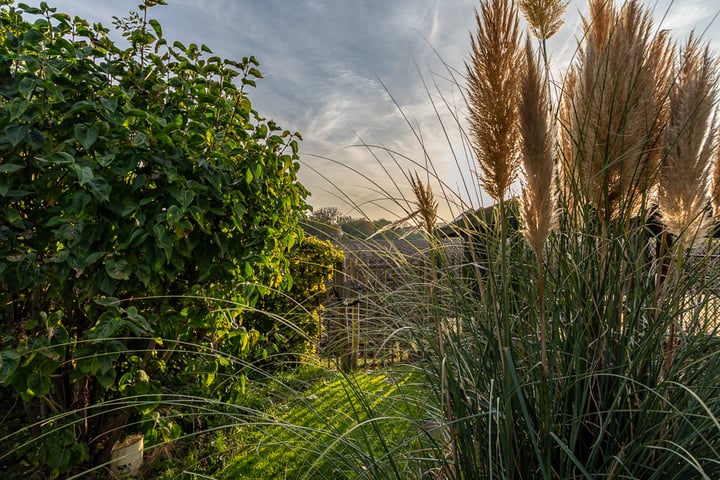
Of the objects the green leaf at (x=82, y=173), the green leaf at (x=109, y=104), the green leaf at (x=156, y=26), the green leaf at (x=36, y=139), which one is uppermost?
the green leaf at (x=156, y=26)

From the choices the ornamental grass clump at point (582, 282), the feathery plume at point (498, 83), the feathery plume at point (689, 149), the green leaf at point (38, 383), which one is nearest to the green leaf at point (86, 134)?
the green leaf at point (38, 383)

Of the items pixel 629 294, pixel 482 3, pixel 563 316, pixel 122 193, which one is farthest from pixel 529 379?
pixel 122 193

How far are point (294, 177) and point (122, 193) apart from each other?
1.20 meters

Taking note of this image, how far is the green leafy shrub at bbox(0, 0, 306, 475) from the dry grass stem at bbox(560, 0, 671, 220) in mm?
1570

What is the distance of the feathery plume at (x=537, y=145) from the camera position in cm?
123

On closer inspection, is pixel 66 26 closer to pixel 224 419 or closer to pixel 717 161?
pixel 224 419

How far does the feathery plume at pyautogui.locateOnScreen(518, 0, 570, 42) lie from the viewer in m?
1.76

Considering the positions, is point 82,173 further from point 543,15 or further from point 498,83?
point 543,15

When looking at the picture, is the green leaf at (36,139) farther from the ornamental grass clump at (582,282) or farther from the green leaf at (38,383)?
the ornamental grass clump at (582,282)

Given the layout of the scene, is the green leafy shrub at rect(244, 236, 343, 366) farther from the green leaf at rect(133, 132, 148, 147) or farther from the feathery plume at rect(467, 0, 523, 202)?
the feathery plume at rect(467, 0, 523, 202)

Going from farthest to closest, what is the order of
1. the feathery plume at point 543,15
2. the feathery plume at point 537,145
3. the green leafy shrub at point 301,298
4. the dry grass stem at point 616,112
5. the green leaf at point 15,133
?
the green leafy shrub at point 301,298 → the green leaf at point 15,133 → the feathery plume at point 543,15 → the dry grass stem at point 616,112 → the feathery plume at point 537,145

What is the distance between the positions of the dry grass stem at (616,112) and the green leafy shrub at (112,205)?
5.15 feet

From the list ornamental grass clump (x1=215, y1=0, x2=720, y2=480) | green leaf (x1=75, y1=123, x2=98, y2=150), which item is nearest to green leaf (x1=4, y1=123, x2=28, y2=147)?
green leaf (x1=75, y1=123, x2=98, y2=150)

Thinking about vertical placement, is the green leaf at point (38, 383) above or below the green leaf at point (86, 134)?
below
